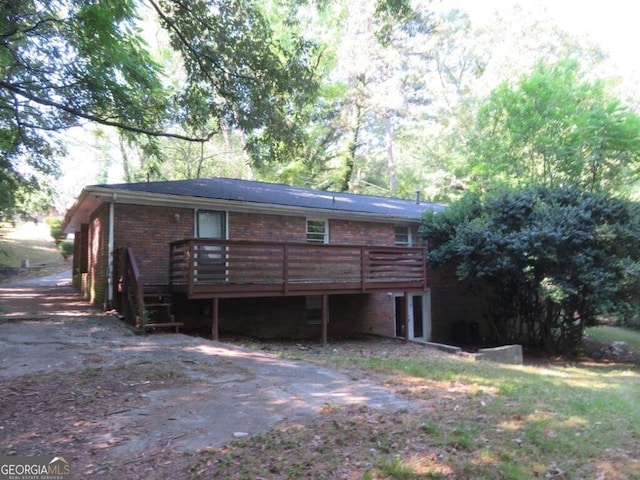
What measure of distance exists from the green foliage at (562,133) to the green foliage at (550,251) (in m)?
3.26

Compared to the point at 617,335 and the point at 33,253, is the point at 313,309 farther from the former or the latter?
the point at 33,253

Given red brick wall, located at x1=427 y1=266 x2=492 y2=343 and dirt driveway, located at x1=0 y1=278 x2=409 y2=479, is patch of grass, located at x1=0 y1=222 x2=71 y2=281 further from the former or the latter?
red brick wall, located at x1=427 y1=266 x2=492 y2=343

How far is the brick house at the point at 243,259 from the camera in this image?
436 inches

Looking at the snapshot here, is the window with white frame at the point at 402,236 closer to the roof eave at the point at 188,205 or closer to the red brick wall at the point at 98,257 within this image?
the roof eave at the point at 188,205

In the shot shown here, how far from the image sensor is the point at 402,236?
16.8 metres

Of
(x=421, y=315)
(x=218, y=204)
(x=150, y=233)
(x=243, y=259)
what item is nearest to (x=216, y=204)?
(x=218, y=204)

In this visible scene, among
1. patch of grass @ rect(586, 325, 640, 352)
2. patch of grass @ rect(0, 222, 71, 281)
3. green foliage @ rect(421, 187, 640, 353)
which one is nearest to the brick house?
green foliage @ rect(421, 187, 640, 353)

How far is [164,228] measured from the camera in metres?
12.2

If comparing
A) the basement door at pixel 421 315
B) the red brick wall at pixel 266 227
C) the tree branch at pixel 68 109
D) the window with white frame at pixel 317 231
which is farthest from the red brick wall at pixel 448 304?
the tree branch at pixel 68 109

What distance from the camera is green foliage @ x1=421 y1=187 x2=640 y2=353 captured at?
43.1 feet

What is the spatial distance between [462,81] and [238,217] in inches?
1077

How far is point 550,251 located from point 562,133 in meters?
7.44

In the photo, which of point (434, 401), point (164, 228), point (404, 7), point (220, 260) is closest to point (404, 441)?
point (434, 401)

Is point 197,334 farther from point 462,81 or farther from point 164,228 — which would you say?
point 462,81
